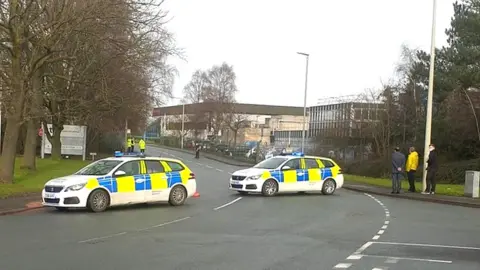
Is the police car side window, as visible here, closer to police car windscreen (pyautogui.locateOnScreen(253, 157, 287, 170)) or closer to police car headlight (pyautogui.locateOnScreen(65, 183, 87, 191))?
police car windscreen (pyautogui.locateOnScreen(253, 157, 287, 170))

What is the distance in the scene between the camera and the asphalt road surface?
8.82 metres

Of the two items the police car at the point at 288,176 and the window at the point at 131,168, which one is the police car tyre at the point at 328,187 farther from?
the window at the point at 131,168

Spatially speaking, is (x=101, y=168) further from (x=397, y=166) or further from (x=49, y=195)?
(x=397, y=166)

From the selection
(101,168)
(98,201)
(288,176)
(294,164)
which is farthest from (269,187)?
(98,201)

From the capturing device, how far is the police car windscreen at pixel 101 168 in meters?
16.7

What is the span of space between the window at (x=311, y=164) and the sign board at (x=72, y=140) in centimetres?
2955

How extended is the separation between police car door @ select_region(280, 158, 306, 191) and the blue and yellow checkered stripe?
497 centimetres

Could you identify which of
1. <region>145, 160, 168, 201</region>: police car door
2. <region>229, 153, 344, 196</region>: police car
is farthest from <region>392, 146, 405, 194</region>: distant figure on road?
<region>145, 160, 168, 201</region>: police car door

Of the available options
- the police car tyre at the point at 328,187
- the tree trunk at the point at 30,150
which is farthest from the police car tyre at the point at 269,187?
the tree trunk at the point at 30,150

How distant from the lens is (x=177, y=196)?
18.3 metres

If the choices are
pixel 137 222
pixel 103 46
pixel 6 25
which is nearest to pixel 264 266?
pixel 137 222

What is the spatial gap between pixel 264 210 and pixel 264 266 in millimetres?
8590

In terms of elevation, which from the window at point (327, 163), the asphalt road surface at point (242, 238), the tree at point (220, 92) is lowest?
the asphalt road surface at point (242, 238)

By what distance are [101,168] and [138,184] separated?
1127 mm
